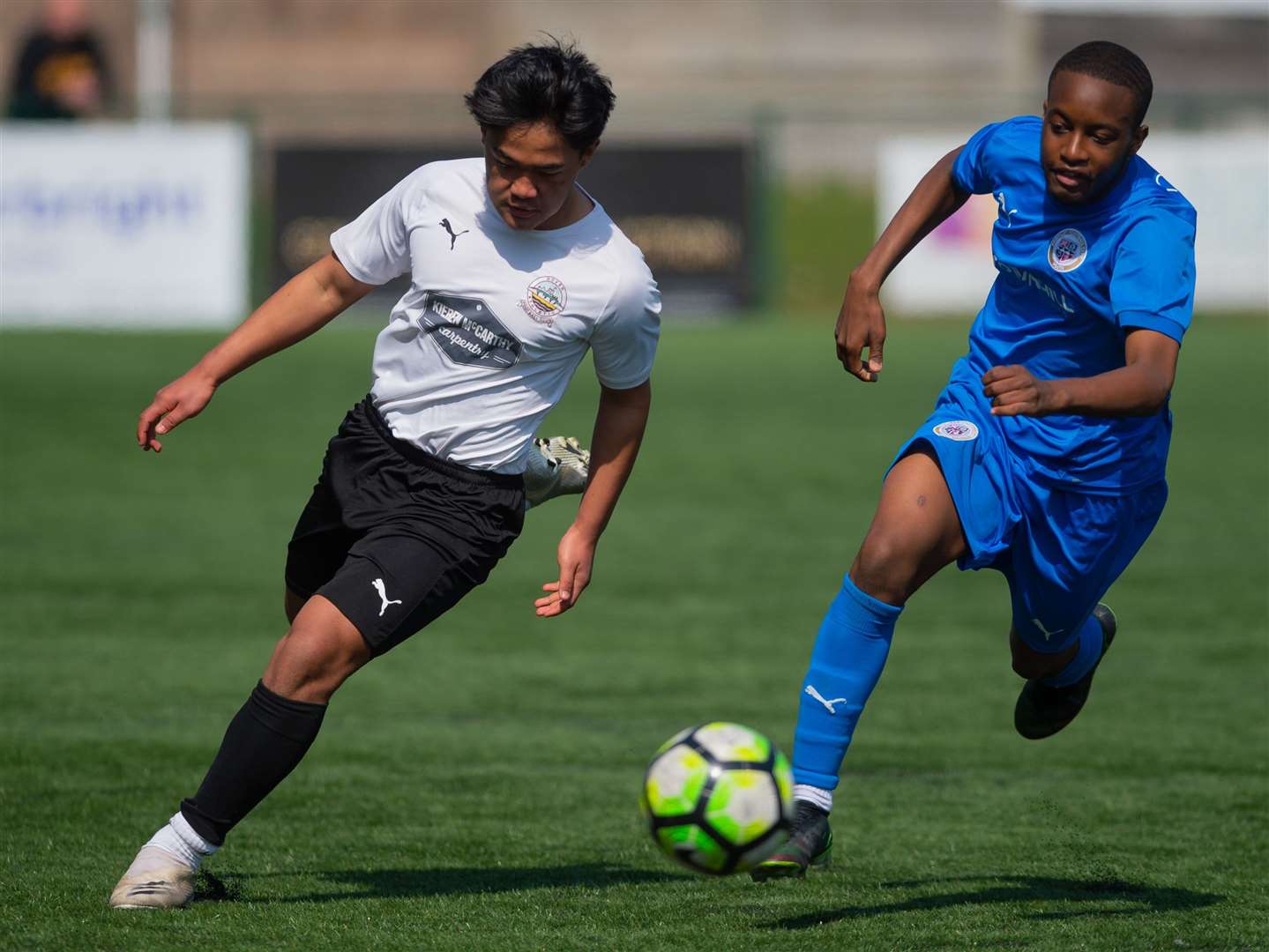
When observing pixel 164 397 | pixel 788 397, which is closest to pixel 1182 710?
pixel 164 397

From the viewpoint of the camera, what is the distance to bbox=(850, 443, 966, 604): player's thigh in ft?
14.9

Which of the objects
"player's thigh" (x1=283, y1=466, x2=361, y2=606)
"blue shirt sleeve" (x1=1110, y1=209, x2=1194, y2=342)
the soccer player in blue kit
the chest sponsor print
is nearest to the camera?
"blue shirt sleeve" (x1=1110, y1=209, x2=1194, y2=342)

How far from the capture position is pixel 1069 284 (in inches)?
183

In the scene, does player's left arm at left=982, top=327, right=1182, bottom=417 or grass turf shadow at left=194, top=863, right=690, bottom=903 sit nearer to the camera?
player's left arm at left=982, top=327, right=1182, bottom=417

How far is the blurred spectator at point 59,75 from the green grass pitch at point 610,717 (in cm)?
522

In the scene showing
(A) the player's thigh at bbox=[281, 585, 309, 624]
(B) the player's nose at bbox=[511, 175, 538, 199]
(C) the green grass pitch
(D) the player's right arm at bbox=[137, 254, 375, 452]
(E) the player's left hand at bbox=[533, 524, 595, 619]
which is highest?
(B) the player's nose at bbox=[511, 175, 538, 199]

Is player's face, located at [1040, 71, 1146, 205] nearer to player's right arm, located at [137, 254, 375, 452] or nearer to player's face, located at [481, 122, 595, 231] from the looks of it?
player's face, located at [481, 122, 595, 231]

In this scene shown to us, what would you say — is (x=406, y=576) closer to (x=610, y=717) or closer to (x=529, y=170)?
(x=529, y=170)

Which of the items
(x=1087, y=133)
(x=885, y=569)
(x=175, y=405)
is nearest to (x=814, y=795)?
(x=885, y=569)

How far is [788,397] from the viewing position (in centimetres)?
1574

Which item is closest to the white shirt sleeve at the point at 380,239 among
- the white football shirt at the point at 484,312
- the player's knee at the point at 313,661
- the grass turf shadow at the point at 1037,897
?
the white football shirt at the point at 484,312

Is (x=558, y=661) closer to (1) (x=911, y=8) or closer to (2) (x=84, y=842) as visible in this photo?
(2) (x=84, y=842)

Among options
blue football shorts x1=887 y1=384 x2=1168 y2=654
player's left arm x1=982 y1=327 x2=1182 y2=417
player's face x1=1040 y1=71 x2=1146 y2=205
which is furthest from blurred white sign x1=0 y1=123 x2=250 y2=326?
player's left arm x1=982 y1=327 x2=1182 y2=417

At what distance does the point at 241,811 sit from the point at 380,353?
119 cm
